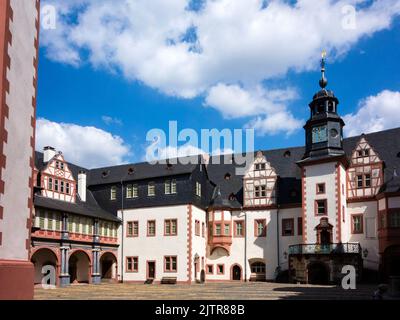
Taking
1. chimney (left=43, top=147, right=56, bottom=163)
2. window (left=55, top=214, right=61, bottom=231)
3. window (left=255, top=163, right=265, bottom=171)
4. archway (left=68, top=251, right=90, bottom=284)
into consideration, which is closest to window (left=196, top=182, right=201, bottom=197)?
window (left=255, top=163, right=265, bottom=171)

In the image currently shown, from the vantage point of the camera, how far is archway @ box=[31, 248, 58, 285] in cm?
3428

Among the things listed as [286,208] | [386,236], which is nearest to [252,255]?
[286,208]

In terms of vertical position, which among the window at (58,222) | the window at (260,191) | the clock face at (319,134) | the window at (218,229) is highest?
the clock face at (319,134)

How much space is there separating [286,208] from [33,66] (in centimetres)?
3198

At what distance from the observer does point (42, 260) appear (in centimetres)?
3544

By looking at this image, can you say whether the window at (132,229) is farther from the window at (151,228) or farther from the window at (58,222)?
the window at (58,222)

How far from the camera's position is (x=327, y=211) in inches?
1410

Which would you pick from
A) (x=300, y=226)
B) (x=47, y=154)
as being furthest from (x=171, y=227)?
(x=47, y=154)

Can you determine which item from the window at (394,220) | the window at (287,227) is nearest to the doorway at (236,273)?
the window at (287,227)

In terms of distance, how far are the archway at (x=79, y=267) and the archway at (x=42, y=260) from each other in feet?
10.7

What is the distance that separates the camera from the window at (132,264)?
134ft

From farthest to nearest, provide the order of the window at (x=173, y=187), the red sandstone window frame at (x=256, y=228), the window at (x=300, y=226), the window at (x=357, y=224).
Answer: the window at (x=173, y=187)
the red sandstone window frame at (x=256, y=228)
the window at (x=300, y=226)
the window at (x=357, y=224)

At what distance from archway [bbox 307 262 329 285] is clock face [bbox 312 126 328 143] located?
9.66 m

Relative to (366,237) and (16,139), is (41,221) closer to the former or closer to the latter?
(366,237)
